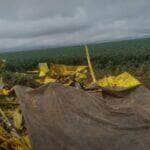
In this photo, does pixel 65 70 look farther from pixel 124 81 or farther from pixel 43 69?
pixel 124 81

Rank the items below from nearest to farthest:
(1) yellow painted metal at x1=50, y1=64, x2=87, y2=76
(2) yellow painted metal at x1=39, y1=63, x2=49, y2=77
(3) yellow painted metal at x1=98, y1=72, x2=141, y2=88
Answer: (3) yellow painted metal at x1=98, y1=72, x2=141, y2=88 < (1) yellow painted metal at x1=50, y1=64, x2=87, y2=76 < (2) yellow painted metal at x1=39, y1=63, x2=49, y2=77

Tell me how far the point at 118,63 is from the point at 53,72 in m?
36.0

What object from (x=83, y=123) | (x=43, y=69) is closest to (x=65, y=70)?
(x=43, y=69)

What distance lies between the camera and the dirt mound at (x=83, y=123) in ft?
17.3

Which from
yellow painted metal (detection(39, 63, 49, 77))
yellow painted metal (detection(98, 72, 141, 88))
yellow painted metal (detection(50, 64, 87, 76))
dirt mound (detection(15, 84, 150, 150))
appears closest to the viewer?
dirt mound (detection(15, 84, 150, 150))

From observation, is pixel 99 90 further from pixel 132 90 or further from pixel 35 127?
pixel 35 127

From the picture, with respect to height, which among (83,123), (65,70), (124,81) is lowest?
(83,123)

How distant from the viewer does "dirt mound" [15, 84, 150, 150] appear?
527 centimetres

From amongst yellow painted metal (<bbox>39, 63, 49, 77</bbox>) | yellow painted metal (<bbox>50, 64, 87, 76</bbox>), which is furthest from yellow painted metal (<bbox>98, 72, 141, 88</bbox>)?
yellow painted metal (<bbox>39, 63, 49, 77</bbox>)

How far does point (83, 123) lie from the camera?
533cm

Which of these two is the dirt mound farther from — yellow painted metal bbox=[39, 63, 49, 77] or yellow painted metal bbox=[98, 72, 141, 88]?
yellow painted metal bbox=[39, 63, 49, 77]

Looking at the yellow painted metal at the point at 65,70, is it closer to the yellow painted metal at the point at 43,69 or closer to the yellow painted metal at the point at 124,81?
the yellow painted metal at the point at 43,69

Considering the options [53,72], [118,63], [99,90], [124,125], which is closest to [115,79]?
[99,90]

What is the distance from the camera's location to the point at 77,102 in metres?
5.48
